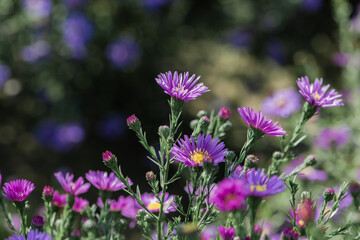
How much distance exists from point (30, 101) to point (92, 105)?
44 centimetres

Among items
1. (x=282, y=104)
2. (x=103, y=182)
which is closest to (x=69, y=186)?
(x=103, y=182)

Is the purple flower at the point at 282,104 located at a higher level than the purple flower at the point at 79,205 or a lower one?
higher

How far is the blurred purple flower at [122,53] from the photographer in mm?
2404

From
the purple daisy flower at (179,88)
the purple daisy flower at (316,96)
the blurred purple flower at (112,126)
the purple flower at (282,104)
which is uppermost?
the blurred purple flower at (112,126)

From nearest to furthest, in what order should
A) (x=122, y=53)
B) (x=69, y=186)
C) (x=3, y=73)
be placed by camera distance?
(x=69, y=186) < (x=3, y=73) < (x=122, y=53)

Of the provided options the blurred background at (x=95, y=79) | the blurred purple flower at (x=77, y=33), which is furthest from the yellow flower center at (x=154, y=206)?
the blurred purple flower at (x=77, y=33)

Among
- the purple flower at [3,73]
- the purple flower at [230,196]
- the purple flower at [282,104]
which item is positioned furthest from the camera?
the purple flower at [3,73]

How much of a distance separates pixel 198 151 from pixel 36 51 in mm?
1905

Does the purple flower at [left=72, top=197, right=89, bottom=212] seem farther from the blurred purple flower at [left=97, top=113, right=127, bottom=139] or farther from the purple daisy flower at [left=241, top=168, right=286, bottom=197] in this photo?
the blurred purple flower at [left=97, top=113, right=127, bottom=139]

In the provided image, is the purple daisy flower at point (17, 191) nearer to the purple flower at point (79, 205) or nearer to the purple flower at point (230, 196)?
the purple flower at point (79, 205)

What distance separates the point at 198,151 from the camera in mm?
688

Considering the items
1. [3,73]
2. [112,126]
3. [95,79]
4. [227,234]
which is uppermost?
[95,79]

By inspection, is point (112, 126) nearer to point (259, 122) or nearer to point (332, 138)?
point (332, 138)

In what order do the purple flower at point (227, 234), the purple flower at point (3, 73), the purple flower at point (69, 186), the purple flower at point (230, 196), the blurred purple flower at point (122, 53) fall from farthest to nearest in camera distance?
the blurred purple flower at point (122, 53)
the purple flower at point (3, 73)
the purple flower at point (69, 186)
the purple flower at point (227, 234)
the purple flower at point (230, 196)
